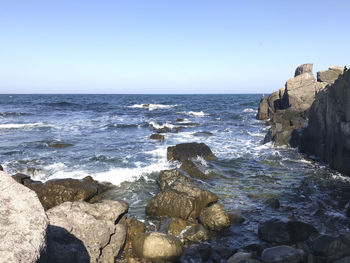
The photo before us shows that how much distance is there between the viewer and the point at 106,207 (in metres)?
7.14

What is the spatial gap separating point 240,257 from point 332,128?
35.4ft

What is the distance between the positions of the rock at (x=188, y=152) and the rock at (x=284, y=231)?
7.76m

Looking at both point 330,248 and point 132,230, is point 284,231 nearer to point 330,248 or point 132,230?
point 330,248

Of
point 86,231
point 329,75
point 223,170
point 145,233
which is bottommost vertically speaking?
point 223,170

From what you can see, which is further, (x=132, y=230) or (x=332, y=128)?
(x=332, y=128)

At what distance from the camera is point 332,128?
46.8ft

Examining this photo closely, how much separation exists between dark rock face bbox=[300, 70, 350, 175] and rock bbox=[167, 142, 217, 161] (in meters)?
5.79

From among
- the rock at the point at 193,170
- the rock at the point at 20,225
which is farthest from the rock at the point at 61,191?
the rock at the point at 20,225

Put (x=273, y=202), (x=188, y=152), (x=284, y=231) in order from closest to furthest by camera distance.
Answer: (x=284, y=231), (x=273, y=202), (x=188, y=152)

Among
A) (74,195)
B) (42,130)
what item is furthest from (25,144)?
(74,195)

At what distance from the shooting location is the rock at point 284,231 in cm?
709

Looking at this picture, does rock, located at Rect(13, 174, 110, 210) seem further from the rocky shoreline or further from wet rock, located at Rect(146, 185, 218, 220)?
wet rock, located at Rect(146, 185, 218, 220)

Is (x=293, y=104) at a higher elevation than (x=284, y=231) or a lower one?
higher

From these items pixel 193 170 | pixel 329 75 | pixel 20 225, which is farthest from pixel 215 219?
pixel 329 75
